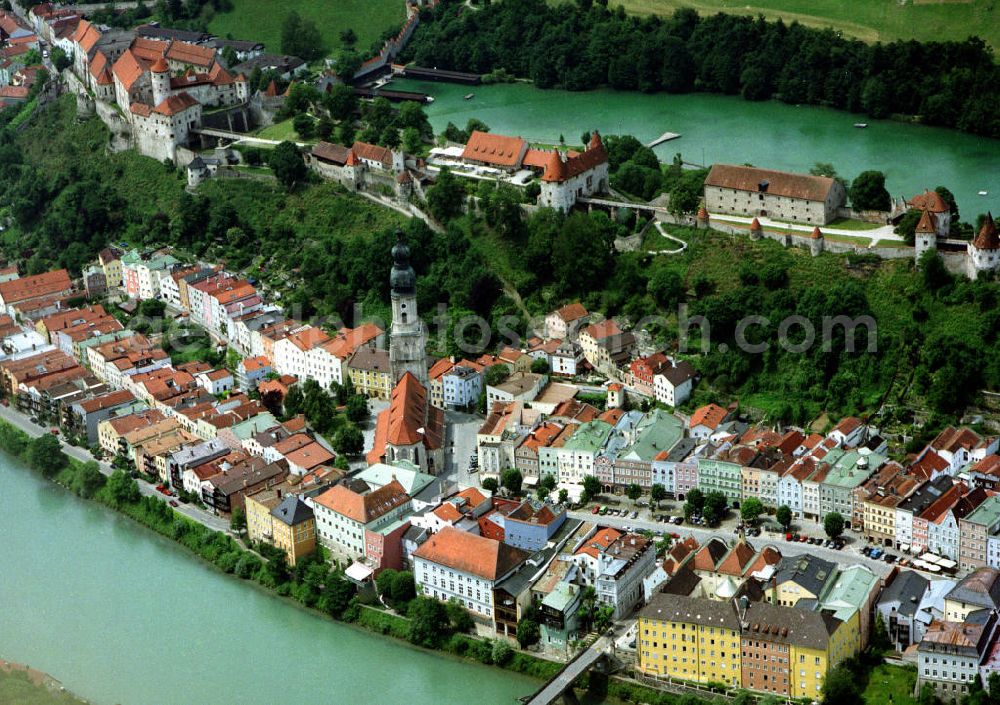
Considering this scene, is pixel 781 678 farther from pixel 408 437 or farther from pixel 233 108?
pixel 233 108

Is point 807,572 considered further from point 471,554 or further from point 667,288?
point 667,288

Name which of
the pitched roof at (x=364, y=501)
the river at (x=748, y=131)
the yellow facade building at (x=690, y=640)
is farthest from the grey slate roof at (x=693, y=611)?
the river at (x=748, y=131)

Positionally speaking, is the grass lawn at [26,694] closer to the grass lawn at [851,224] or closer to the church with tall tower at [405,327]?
the church with tall tower at [405,327]

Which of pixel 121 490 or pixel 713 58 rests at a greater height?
pixel 713 58

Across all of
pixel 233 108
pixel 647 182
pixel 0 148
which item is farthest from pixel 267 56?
pixel 647 182

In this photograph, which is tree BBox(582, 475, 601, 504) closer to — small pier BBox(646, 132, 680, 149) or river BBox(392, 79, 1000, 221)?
river BBox(392, 79, 1000, 221)

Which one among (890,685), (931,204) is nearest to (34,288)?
(931,204)
